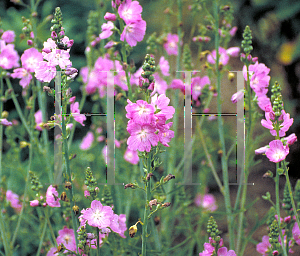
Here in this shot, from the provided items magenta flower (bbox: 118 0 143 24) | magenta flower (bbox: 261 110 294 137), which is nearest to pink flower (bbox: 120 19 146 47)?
magenta flower (bbox: 118 0 143 24)

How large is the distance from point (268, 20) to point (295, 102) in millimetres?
664

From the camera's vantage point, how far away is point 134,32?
1.10 metres

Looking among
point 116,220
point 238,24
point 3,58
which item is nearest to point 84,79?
point 3,58

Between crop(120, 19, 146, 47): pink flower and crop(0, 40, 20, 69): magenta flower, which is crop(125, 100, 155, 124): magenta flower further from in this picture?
crop(0, 40, 20, 69): magenta flower

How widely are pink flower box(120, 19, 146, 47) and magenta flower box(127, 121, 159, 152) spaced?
33 cm

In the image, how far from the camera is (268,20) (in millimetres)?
2756

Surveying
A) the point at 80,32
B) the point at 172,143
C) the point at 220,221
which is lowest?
the point at 220,221

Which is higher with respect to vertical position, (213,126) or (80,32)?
(80,32)

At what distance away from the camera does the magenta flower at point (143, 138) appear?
88cm

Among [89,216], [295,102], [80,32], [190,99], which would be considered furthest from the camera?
[80,32]

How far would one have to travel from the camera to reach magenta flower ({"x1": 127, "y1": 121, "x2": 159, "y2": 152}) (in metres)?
0.88

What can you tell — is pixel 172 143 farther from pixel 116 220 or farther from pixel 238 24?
pixel 238 24

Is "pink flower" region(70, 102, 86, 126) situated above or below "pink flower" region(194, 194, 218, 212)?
above

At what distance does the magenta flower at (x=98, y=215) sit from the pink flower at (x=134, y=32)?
0.49 metres
